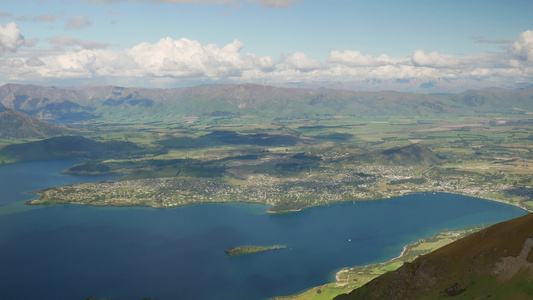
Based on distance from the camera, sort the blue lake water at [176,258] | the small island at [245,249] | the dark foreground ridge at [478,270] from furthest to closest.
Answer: the small island at [245,249], the blue lake water at [176,258], the dark foreground ridge at [478,270]

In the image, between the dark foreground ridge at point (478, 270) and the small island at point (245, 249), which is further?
the small island at point (245, 249)

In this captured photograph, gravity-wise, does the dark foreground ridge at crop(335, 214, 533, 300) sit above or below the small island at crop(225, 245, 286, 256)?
above

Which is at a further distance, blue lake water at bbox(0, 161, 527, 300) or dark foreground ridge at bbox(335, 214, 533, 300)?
blue lake water at bbox(0, 161, 527, 300)

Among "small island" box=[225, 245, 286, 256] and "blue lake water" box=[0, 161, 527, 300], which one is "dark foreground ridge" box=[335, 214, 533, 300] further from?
"small island" box=[225, 245, 286, 256]

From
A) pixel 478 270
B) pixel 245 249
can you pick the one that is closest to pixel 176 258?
pixel 245 249

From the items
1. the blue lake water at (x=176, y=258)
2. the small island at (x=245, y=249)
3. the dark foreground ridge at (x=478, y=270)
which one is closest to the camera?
the dark foreground ridge at (x=478, y=270)

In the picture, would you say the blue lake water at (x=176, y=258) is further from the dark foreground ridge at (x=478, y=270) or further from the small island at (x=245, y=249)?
the dark foreground ridge at (x=478, y=270)

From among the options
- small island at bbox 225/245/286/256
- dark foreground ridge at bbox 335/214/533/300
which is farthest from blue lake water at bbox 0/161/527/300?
dark foreground ridge at bbox 335/214/533/300

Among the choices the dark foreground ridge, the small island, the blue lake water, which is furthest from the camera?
the small island

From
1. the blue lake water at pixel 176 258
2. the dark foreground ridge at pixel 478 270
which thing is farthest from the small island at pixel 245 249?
the dark foreground ridge at pixel 478 270
